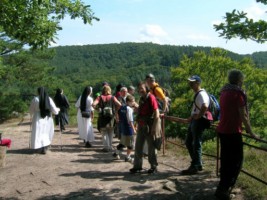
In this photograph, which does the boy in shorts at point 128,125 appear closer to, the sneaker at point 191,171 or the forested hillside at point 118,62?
the sneaker at point 191,171

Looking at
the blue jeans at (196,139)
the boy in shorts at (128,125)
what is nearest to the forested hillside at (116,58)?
the boy in shorts at (128,125)

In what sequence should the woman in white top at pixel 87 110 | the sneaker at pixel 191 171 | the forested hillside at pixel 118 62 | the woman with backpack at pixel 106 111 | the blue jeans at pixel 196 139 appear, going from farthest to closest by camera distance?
the forested hillside at pixel 118 62
the woman in white top at pixel 87 110
the woman with backpack at pixel 106 111
the sneaker at pixel 191 171
the blue jeans at pixel 196 139

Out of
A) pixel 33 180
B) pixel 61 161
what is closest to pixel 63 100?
pixel 61 161

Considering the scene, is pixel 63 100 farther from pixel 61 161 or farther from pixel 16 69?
pixel 16 69

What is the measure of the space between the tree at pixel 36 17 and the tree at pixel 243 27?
8.22 ft

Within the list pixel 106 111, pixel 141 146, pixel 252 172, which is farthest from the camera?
pixel 106 111

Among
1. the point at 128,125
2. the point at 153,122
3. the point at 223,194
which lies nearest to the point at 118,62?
the point at 128,125

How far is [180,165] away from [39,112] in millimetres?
4116

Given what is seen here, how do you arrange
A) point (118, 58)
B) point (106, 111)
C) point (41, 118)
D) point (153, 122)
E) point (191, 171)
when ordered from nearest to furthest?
point (191, 171), point (153, 122), point (106, 111), point (41, 118), point (118, 58)

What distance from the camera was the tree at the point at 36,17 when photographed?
5770mm

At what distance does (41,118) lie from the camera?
10.1 meters

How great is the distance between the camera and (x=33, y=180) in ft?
24.0

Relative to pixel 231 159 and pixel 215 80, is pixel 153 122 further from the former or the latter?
pixel 215 80

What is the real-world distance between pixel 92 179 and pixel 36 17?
3117 millimetres
